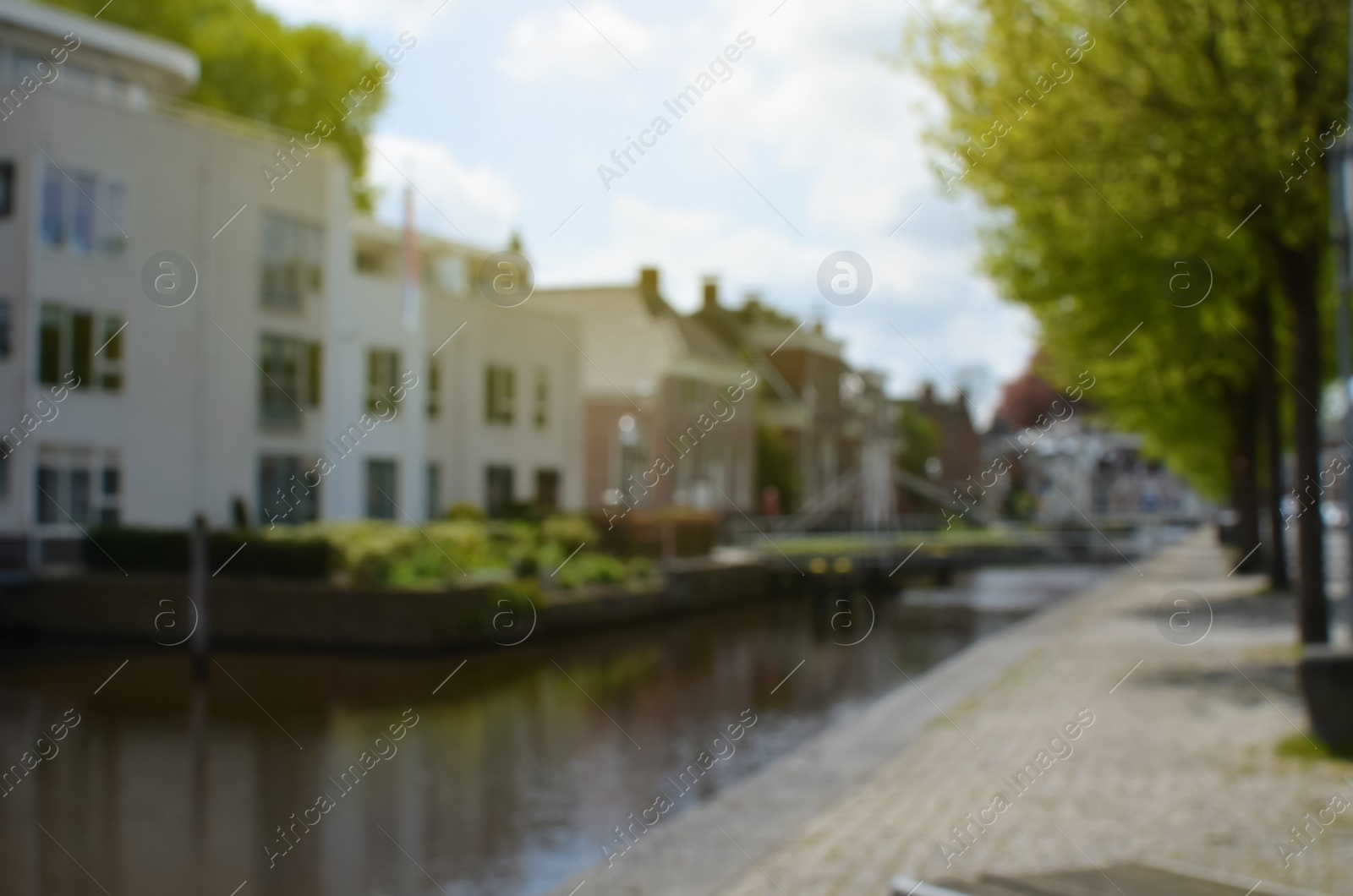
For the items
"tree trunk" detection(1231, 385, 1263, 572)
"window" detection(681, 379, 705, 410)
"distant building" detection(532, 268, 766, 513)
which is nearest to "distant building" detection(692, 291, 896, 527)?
"distant building" detection(532, 268, 766, 513)

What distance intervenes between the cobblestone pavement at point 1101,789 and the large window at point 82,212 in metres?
21.1

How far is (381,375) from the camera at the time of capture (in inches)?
1533

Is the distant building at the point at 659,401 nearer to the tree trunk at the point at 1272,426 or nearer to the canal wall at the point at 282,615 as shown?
the tree trunk at the point at 1272,426

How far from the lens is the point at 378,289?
127ft

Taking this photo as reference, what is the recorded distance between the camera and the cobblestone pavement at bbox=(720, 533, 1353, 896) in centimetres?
722

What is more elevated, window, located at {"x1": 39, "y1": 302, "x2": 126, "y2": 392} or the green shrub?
window, located at {"x1": 39, "y1": 302, "x2": 126, "y2": 392}

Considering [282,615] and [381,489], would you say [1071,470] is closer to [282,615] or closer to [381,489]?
[381,489]

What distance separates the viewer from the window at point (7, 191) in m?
27.9

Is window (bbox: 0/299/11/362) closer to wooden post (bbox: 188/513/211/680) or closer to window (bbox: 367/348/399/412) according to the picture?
wooden post (bbox: 188/513/211/680)

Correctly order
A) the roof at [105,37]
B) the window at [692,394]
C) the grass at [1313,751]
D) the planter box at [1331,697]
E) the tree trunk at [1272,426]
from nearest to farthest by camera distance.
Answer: the grass at [1313,751], the planter box at [1331,697], the tree trunk at [1272,426], the roof at [105,37], the window at [692,394]

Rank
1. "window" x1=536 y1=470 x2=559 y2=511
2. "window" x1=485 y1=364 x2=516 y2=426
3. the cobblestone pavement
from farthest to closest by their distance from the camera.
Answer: "window" x1=536 y1=470 x2=559 y2=511, "window" x1=485 y1=364 x2=516 y2=426, the cobblestone pavement

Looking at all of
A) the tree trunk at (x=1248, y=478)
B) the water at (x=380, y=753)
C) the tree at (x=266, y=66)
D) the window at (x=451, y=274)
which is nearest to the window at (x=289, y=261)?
the window at (x=451, y=274)

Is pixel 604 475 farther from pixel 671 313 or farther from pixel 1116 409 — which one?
pixel 1116 409

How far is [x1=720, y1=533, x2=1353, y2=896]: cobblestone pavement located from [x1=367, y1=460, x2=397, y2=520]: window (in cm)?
2424
